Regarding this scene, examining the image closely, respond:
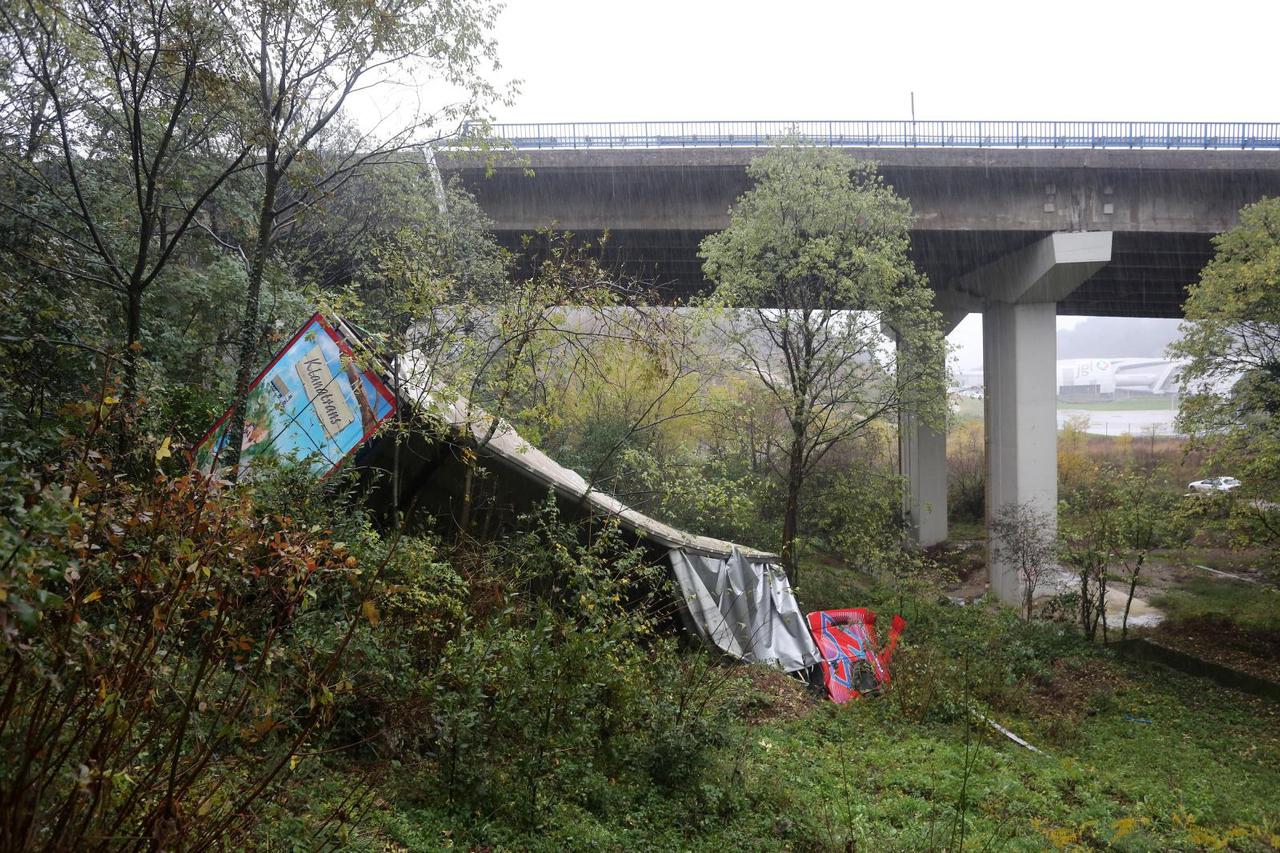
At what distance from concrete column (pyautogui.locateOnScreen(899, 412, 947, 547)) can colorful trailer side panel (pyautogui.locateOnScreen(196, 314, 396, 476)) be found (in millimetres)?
23065

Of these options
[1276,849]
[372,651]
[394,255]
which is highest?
[394,255]

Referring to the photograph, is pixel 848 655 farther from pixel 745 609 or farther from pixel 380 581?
pixel 380 581

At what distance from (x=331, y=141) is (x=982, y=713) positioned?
13.9 meters

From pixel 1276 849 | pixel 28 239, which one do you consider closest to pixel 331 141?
pixel 28 239

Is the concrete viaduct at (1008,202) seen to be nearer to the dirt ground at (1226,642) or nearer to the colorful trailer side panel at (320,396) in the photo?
the dirt ground at (1226,642)

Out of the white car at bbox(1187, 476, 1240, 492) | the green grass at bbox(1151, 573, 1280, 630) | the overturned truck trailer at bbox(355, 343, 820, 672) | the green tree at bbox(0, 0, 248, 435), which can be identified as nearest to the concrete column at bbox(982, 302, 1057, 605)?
the green grass at bbox(1151, 573, 1280, 630)

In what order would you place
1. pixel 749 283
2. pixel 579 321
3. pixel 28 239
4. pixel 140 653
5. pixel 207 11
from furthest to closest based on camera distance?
pixel 749 283
pixel 579 321
pixel 28 239
pixel 207 11
pixel 140 653

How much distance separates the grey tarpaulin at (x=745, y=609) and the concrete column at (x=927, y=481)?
16972 mm

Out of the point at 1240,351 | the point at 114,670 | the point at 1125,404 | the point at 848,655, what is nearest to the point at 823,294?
the point at 1240,351

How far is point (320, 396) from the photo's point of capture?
7.56 metres

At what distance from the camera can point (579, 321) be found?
9.47m

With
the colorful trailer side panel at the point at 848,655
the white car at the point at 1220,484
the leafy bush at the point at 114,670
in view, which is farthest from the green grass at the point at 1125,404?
the leafy bush at the point at 114,670

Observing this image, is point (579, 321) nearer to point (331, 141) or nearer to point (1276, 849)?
point (1276, 849)

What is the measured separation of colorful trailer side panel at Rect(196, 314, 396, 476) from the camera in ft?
24.2
